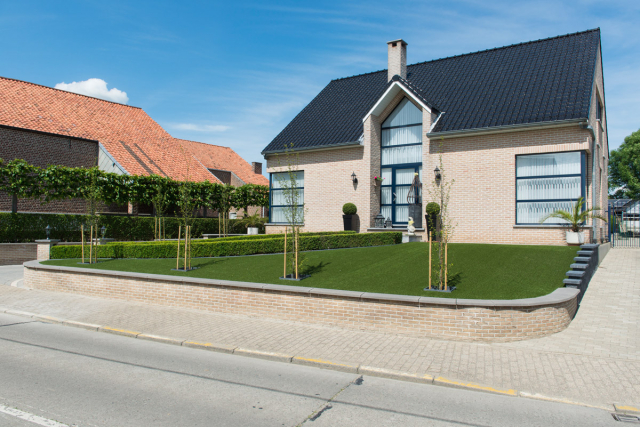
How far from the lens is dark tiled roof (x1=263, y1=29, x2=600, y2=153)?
15891 millimetres

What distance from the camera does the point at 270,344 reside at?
727 centimetres

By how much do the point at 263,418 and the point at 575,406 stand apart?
3.64 m

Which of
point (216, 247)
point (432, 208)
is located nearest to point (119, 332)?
point (216, 247)

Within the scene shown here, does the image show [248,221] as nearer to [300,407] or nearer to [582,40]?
[582,40]

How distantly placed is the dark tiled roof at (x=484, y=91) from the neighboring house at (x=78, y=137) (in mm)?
9303

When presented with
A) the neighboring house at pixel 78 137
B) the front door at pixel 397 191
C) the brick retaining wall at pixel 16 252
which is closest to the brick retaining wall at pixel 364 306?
the brick retaining wall at pixel 16 252

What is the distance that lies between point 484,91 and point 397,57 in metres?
4.76

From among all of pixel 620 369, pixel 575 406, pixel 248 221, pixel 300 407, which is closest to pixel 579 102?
pixel 620 369

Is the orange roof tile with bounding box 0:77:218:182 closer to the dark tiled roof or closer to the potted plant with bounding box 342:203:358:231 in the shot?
the dark tiled roof

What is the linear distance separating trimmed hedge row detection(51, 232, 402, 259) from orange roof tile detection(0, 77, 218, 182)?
11.3 meters

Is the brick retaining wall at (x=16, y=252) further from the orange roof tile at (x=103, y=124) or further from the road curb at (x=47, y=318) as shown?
the road curb at (x=47, y=318)

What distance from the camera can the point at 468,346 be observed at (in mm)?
7090

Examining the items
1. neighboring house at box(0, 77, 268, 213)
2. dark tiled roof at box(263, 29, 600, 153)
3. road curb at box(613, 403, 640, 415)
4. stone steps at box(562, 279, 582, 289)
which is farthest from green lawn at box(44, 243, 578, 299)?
neighboring house at box(0, 77, 268, 213)

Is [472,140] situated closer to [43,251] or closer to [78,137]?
[43,251]
